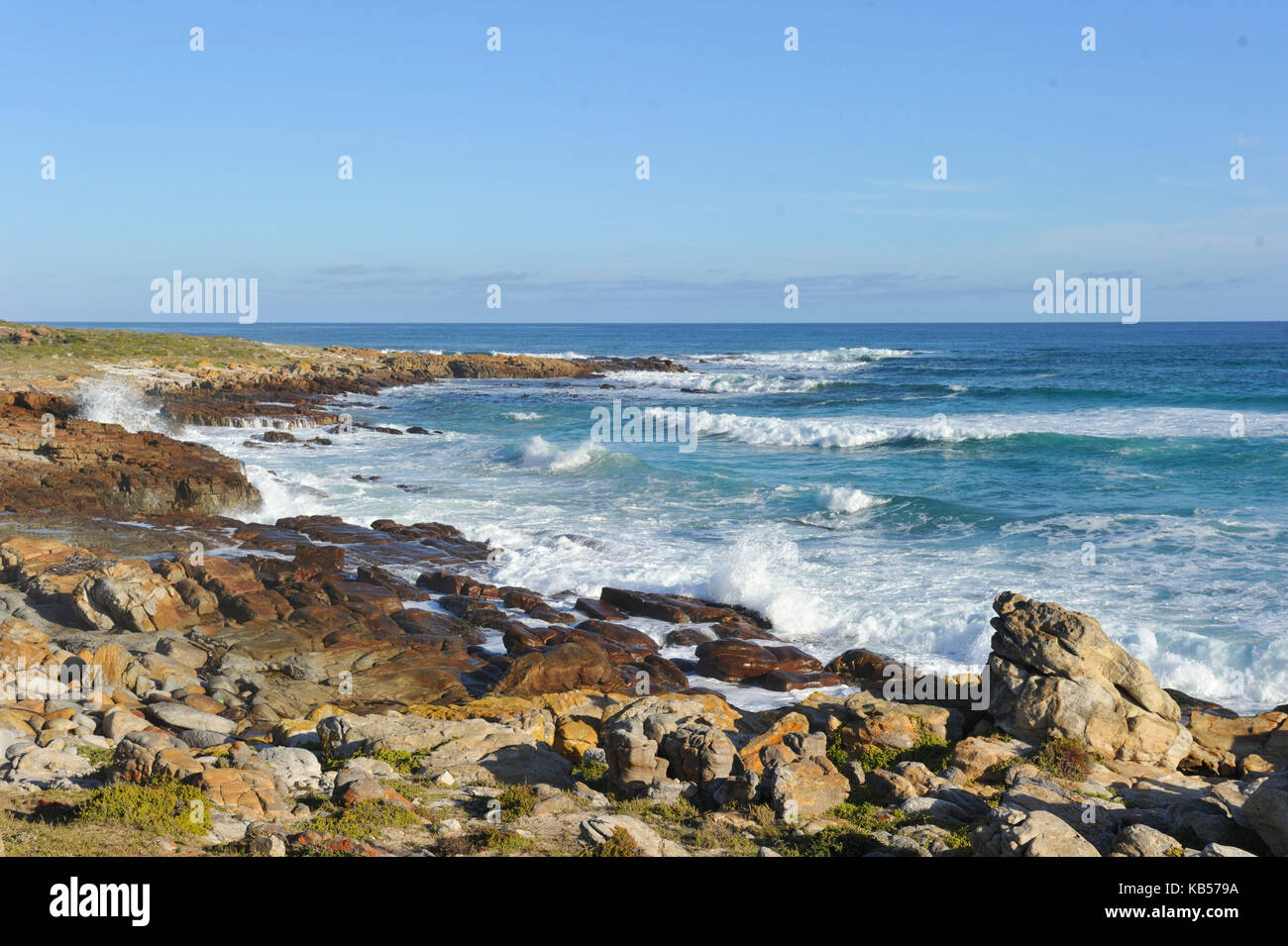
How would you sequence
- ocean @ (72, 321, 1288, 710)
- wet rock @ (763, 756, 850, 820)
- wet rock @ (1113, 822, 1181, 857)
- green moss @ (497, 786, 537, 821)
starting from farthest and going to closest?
1. ocean @ (72, 321, 1288, 710)
2. wet rock @ (763, 756, 850, 820)
3. green moss @ (497, 786, 537, 821)
4. wet rock @ (1113, 822, 1181, 857)

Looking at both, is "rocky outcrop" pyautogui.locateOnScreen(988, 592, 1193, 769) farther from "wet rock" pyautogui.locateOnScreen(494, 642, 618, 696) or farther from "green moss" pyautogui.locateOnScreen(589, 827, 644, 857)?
"wet rock" pyautogui.locateOnScreen(494, 642, 618, 696)

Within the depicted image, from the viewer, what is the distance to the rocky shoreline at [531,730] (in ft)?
28.6

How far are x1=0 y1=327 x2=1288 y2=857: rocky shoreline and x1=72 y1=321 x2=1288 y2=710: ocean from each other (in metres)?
1.86

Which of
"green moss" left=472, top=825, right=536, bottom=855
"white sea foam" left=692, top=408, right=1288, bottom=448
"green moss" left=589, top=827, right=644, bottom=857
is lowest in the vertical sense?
"green moss" left=472, top=825, right=536, bottom=855

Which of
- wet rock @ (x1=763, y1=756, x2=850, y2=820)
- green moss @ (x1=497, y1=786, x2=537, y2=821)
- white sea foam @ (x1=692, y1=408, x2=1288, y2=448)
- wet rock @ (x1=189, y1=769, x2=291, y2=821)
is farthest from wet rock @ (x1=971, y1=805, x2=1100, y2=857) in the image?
white sea foam @ (x1=692, y1=408, x2=1288, y2=448)

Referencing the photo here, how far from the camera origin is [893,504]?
92.0 ft

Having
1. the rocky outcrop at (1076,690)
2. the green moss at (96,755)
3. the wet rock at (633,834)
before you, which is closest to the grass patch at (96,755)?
the green moss at (96,755)

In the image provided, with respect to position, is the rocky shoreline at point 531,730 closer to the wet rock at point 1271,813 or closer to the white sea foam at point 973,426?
the wet rock at point 1271,813

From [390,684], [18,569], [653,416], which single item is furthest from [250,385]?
[390,684]

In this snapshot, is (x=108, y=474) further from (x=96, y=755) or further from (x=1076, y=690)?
(x=1076, y=690)

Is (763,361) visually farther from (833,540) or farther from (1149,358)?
(833,540)

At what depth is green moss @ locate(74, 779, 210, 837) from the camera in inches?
327

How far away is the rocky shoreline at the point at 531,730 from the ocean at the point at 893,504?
186 centimetres

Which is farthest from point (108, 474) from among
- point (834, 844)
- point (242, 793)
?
point (834, 844)
